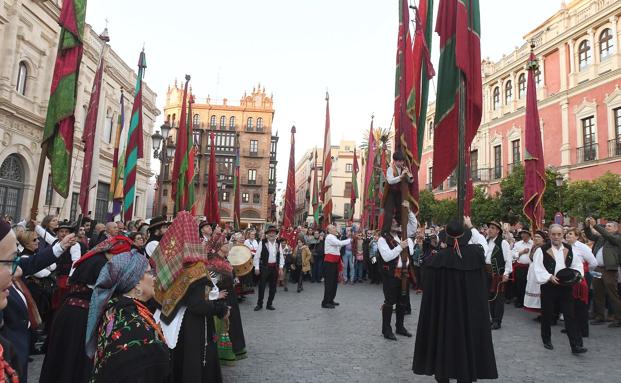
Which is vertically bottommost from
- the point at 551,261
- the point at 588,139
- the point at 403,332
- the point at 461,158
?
the point at 403,332

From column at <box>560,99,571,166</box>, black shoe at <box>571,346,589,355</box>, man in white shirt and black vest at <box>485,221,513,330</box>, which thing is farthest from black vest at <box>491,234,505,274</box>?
column at <box>560,99,571,166</box>

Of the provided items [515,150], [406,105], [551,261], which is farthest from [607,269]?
[515,150]

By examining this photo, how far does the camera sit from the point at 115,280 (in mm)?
2625

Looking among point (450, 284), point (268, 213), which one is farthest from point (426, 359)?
point (268, 213)

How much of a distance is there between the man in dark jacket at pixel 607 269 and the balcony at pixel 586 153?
19.3 metres

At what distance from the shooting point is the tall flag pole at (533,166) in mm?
11211

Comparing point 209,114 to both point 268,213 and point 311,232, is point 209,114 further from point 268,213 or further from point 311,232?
point 311,232

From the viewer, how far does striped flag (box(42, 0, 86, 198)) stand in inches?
228

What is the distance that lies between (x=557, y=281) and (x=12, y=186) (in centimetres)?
2239

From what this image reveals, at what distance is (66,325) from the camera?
391cm

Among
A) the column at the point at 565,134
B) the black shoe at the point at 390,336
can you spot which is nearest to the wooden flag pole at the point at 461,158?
the black shoe at the point at 390,336

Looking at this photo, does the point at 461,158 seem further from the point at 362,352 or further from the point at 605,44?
the point at 605,44

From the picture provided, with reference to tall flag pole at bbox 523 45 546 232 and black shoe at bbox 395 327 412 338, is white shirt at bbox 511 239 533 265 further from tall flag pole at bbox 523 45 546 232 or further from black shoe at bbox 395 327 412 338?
black shoe at bbox 395 327 412 338

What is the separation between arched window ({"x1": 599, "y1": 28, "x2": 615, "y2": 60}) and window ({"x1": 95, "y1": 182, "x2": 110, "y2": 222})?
3363 cm
